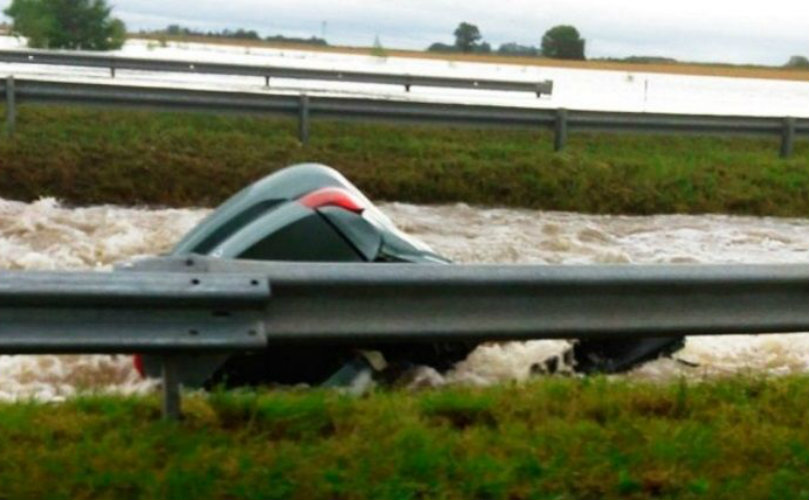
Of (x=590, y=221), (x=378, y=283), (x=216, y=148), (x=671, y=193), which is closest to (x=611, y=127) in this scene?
(x=671, y=193)

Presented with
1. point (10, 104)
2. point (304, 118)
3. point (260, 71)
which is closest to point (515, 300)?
point (10, 104)

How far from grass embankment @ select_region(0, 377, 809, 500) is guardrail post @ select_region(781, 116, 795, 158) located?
608 inches

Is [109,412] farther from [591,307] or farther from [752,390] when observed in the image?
[752,390]

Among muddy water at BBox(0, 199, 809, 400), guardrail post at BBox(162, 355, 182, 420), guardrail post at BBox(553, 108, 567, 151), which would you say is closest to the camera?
guardrail post at BBox(162, 355, 182, 420)

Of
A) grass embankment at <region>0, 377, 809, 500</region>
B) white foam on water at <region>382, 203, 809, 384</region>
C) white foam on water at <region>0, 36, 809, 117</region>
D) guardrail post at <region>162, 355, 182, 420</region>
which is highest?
guardrail post at <region>162, 355, 182, 420</region>

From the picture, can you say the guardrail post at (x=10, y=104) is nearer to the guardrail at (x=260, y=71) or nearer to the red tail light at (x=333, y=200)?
the red tail light at (x=333, y=200)

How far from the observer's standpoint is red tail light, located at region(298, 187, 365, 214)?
7531 millimetres

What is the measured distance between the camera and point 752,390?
7.07 m

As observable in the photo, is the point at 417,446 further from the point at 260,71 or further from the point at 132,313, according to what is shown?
the point at 260,71

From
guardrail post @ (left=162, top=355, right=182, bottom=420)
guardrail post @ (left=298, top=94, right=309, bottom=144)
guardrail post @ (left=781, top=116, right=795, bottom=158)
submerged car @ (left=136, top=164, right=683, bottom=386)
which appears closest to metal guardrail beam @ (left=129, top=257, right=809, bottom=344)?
guardrail post @ (left=162, top=355, right=182, bottom=420)

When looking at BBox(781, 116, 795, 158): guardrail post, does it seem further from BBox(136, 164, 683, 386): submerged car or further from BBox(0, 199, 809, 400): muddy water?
BBox(136, 164, 683, 386): submerged car

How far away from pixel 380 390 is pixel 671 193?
12.4m

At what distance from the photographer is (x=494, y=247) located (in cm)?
1443

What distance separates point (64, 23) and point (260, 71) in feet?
33.5
